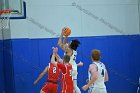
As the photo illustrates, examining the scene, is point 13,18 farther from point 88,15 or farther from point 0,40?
point 88,15

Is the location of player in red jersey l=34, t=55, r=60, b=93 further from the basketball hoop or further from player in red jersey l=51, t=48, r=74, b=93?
the basketball hoop

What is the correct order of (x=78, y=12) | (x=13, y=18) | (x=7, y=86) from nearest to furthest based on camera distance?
(x=13, y=18)
(x=7, y=86)
(x=78, y=12)

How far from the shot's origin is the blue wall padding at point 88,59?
10.6 meters

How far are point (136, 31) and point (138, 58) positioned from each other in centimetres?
95

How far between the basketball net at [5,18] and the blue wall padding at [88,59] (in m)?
0.56

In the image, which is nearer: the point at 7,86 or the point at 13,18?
the point at 13,18

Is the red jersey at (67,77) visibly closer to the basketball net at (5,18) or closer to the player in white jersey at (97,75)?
the player in white jersey at (97,75)

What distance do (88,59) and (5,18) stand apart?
3.14 m

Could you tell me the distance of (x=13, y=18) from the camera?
32.3 feet

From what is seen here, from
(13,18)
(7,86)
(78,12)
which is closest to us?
(13,18)

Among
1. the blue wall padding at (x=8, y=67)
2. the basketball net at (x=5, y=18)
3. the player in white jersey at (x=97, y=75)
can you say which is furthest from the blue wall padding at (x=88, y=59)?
the player in white jersey at (x=97, y=75)

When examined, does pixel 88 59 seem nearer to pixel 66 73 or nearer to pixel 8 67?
pixel 8 67

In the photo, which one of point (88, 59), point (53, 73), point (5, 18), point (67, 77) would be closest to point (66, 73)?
point (67, 77)

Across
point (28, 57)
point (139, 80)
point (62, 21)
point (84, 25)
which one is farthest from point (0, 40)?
point (139, 80)
